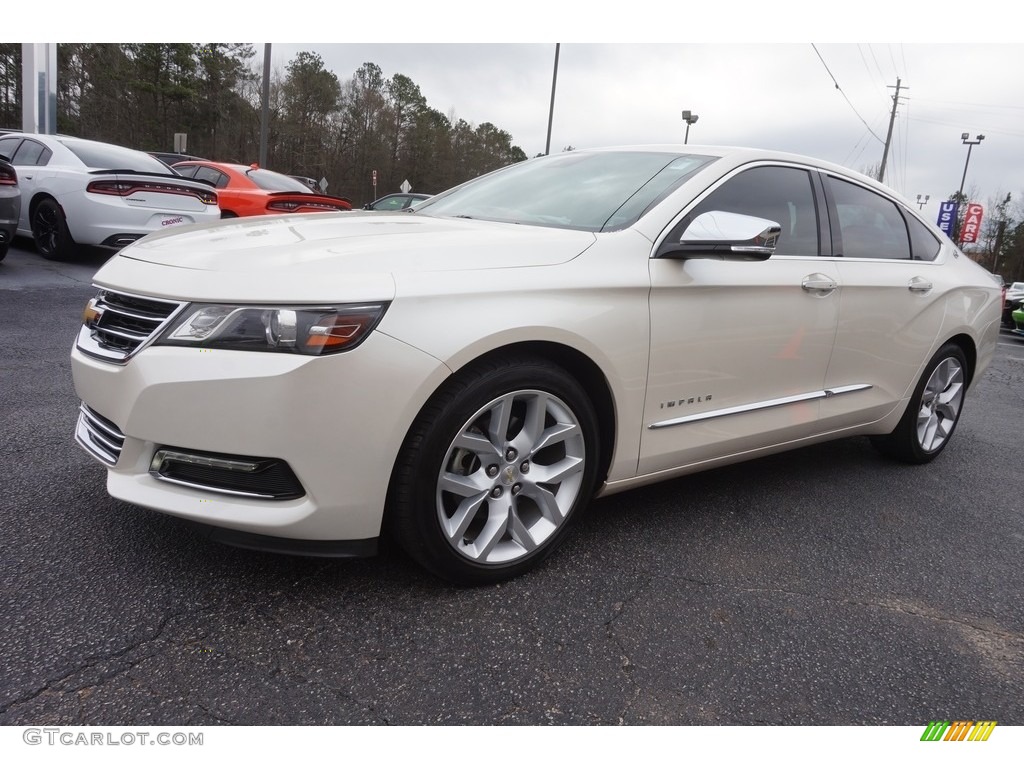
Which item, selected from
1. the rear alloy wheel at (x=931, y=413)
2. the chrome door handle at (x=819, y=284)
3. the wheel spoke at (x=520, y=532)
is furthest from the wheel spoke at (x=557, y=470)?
the rear alloy wheel at (x=931, y=413)

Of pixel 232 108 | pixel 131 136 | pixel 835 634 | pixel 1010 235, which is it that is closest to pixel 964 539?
pixel 835 634

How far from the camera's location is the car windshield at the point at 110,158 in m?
7.78

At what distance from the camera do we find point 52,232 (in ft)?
26.3

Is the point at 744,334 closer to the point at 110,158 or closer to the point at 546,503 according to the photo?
the point at 546,503

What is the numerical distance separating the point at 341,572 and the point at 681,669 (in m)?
1.06

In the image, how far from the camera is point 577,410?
2.36 meters

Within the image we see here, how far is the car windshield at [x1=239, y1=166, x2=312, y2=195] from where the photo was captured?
10367 millimetres

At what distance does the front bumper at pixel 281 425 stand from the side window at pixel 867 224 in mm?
2287

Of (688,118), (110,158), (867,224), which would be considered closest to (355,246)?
(867,224)

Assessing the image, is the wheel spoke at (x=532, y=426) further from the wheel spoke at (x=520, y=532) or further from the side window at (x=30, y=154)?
the side window at (x=30, y=154)

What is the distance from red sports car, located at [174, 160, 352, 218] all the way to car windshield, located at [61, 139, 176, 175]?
111cm

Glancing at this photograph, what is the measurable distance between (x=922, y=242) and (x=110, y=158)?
7.84 m

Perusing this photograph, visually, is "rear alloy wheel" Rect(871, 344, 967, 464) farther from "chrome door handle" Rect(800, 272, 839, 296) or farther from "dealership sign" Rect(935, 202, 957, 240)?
"dealership sign" Rect(935, 202, 957, 240)
